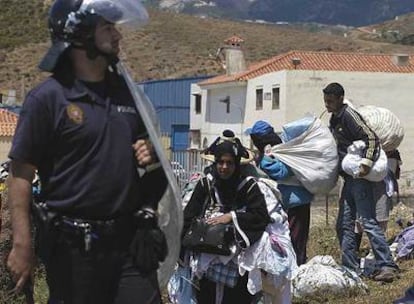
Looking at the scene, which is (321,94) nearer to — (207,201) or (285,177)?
(285,177)

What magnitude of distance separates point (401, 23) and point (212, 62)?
3045 inches

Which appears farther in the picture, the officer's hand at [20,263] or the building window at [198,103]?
the building window at [198,103]

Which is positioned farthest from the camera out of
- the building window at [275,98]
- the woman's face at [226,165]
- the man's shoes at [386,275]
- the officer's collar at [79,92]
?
the building window at [275,98]

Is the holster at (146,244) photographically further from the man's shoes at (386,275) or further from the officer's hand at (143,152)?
the man's shoes at (386,275)

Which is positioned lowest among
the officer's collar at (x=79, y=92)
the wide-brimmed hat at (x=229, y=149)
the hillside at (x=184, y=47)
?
the wide-brimmed hat at (x=229, y=149)

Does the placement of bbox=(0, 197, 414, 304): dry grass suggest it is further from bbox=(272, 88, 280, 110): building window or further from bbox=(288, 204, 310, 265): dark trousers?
bbox=(272, 88, 280, 110): building window

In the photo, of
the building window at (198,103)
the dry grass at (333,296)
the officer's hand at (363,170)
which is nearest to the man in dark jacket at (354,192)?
the officer's hand at (363,170)

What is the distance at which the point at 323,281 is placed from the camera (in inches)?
277

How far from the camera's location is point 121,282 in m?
3.39

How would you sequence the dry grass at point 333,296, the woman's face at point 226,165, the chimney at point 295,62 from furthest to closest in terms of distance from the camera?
the chimney at point 295,62 → the dry grass at point 333,296 → the woman's face at point 226,165

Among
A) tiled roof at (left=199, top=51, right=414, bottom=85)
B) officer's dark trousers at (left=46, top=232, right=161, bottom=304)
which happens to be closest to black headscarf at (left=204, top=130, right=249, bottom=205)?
officer's dark trousers at (left=46, top=232, right=161, bottom=304)

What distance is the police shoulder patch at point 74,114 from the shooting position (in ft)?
10.8

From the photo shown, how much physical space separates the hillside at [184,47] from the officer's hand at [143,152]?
180 ft

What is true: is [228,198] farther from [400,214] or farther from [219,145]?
[400,214]
